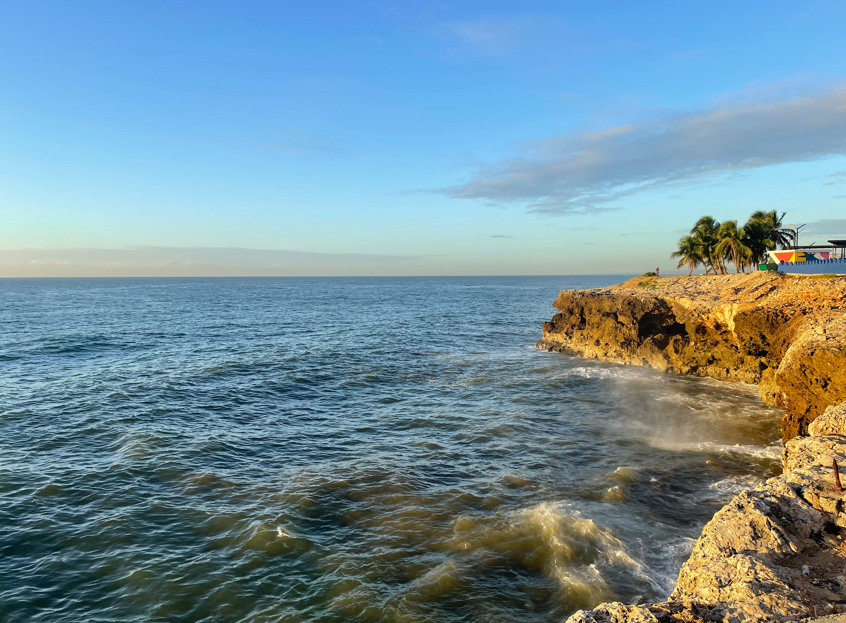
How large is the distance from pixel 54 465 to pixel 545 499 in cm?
2025

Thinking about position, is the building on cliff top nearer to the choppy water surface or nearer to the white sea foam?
the choppy water surface

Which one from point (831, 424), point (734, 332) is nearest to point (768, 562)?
point (831, 424)

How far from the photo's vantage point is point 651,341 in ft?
129

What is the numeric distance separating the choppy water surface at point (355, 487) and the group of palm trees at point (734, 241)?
40882mm

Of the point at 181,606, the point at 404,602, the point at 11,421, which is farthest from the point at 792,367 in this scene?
the point at 11,421

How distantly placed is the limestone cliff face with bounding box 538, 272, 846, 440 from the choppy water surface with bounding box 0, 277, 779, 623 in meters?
2.81

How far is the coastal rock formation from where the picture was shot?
6.88 m

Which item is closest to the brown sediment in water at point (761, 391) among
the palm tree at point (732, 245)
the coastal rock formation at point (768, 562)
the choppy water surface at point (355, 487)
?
the coastal rock formation at point (768, 562)

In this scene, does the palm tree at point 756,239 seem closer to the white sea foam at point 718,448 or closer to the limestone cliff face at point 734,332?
the limestone cliff face at point 734,332

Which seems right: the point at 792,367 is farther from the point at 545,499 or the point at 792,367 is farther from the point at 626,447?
the point at 545,499

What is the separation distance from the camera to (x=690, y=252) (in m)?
69.5

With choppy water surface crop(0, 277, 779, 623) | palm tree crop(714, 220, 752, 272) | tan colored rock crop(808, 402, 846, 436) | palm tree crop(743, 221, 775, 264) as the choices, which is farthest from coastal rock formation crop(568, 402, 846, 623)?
palm tree crop(743, 221, 775, 264)

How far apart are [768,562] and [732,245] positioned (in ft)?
226

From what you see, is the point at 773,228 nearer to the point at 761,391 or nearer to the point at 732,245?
the point at 732,245
